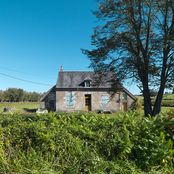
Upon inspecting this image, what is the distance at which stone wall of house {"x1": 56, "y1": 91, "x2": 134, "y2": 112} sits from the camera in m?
48.5

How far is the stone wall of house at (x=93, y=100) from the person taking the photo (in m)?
48.5

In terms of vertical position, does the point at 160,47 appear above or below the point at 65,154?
above

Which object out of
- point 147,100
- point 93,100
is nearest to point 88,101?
point 93,100

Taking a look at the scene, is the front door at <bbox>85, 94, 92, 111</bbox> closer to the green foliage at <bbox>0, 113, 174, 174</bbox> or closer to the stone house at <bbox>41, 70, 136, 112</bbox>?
the stone house at <bbox>41, 70, 136, 112</bbox>

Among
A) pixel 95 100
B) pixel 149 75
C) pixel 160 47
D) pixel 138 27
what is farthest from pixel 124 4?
pixel 95 100

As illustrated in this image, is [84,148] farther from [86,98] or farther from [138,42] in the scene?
[86,98]

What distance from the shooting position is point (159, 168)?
14.7 feet

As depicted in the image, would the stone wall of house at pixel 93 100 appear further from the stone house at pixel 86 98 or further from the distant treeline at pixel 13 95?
the distant treeline at pixel 13 95

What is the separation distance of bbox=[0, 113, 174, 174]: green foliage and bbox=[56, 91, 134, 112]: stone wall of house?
43748 mm

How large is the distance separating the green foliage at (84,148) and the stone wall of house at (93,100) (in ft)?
144

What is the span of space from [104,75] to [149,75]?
3874 millimetres

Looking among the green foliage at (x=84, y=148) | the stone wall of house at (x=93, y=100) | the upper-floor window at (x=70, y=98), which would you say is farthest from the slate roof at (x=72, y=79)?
the green foliage at (x=84, y=148)

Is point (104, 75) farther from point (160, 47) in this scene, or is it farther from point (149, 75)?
point (160, 47)

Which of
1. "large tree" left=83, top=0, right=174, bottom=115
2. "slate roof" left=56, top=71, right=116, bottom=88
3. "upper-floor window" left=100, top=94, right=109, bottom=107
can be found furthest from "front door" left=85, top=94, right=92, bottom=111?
"large tree" left=83, top=0, right=174, bottom=115
